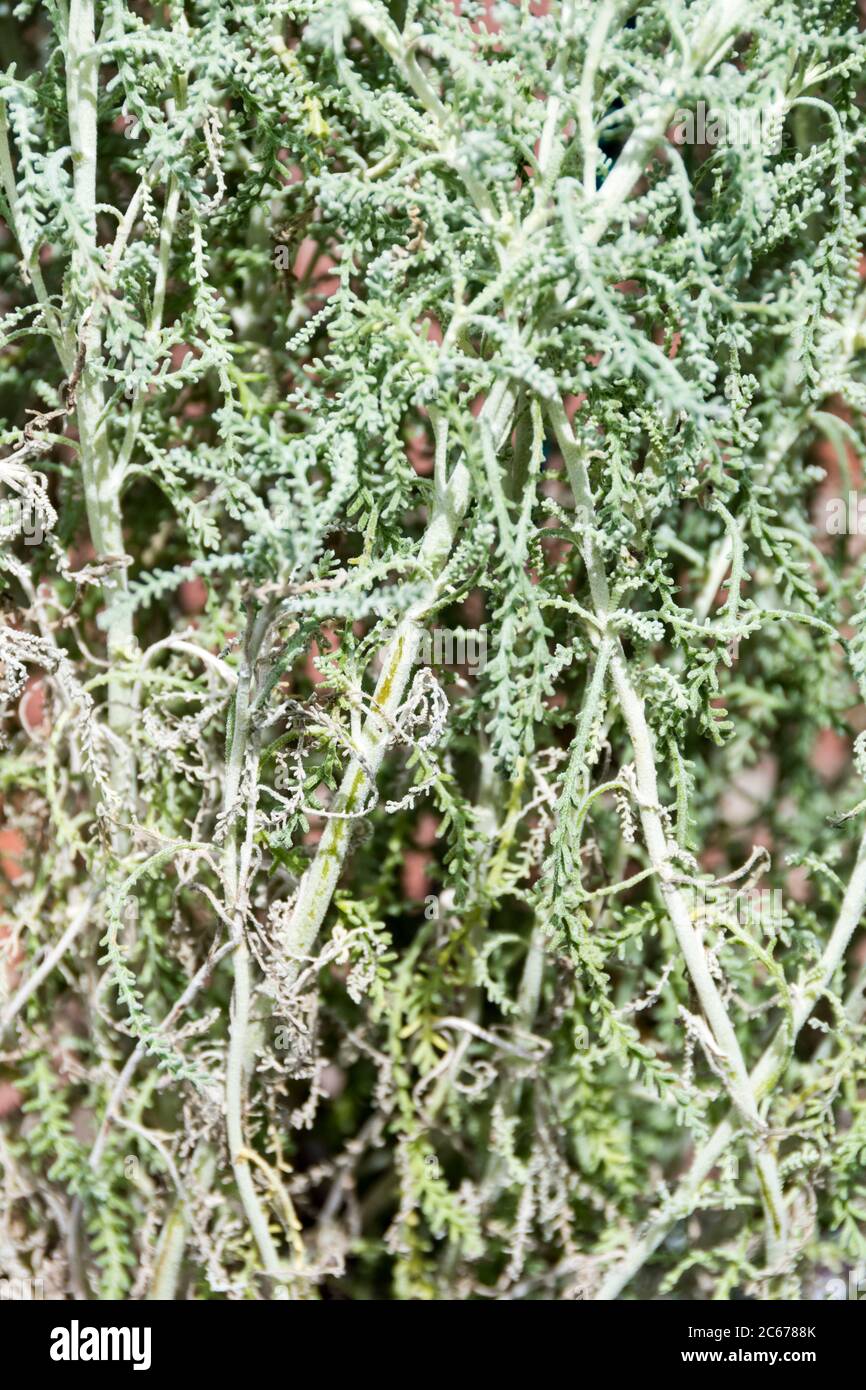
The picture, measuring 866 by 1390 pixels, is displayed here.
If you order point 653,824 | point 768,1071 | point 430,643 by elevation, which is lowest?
point 768,1071

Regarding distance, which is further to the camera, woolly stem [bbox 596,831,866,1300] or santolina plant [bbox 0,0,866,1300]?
woolly stem [bbox 596,831,866,1300]

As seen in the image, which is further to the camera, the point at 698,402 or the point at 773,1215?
the point at 773,1215

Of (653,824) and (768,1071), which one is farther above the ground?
(653,824)

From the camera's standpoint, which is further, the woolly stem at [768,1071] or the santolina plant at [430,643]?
the woolly stem at [768,1071]

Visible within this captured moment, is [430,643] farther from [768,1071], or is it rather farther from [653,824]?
[768,1071]

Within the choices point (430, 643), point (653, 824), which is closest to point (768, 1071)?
point (653, 824)

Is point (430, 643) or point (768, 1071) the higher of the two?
point (430, 643)
